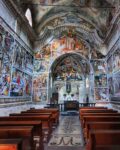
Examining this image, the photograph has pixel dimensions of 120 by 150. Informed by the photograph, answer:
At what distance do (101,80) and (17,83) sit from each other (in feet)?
25.4

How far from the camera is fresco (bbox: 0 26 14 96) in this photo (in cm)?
806

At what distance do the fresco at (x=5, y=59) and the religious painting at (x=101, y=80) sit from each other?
27.3 feet

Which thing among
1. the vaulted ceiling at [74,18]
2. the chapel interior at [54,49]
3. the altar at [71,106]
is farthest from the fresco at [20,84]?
the vaulted ceiling at [74,18]

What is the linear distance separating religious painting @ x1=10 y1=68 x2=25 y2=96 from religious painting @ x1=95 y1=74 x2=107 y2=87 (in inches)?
264

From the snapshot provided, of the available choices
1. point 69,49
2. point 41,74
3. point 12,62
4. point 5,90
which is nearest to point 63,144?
point 5,90

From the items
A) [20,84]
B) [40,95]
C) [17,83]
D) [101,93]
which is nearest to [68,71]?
[40,95]

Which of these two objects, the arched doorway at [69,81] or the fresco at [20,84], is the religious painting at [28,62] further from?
the arched doorway at [69,81]

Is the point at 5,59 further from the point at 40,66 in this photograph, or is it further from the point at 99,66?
the point at 99,66

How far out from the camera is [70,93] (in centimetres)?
2022

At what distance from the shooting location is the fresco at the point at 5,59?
8.06 metres

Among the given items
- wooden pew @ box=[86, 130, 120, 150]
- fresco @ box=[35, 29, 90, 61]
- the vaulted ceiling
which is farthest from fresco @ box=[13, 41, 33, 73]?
wooden pew @ box=[86, 130, 120, 150]

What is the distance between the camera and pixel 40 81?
1481 centimetres

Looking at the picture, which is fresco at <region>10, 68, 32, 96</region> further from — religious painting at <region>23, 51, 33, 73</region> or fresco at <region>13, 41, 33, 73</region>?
religious painting at <region>23, 51, 33, 73</region>

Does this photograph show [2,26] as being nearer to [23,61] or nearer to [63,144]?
[23,61]
